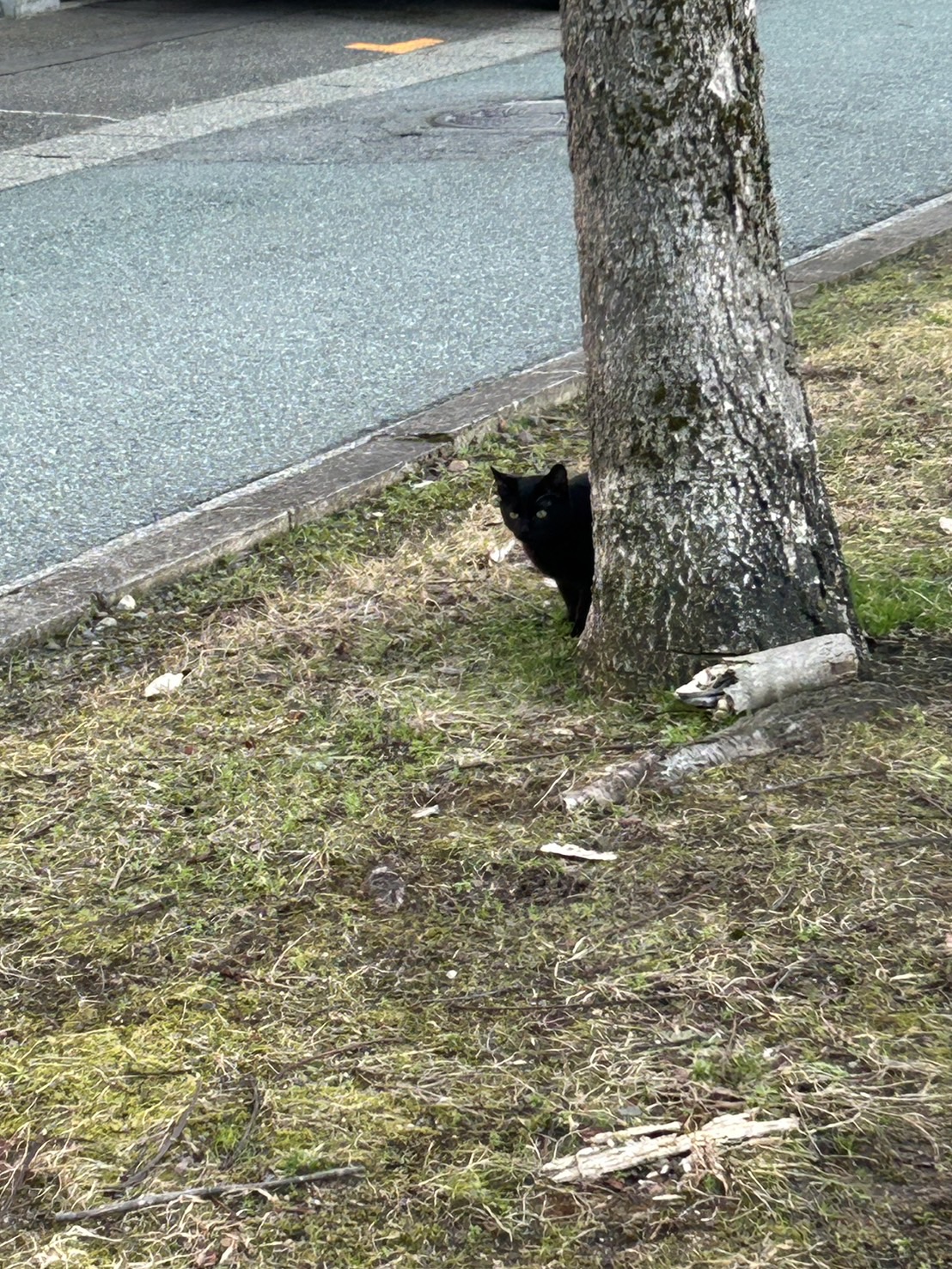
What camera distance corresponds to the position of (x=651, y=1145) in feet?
7.59

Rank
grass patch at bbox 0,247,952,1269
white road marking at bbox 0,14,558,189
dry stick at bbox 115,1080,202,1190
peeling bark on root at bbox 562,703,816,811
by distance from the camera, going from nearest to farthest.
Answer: grass patch at bbox 0,247,952,1269, dry stick at bbox 115,1080,202,1190, peeling bark on root at bbox 562,703,816,811, white road marking at bbox 0,14,558,189

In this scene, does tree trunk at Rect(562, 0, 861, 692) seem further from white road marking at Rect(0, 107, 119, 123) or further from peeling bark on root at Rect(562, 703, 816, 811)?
white road marking at Rect(0, 107, 119, 123)

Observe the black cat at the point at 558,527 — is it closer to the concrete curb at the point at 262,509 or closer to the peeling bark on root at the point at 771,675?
the peeling bark on root at the point at 771,675

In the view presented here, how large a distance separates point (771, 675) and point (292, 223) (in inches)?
215

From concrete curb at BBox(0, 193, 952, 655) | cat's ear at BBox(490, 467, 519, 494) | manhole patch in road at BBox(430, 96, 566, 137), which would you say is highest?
manhole patch in road at BBox(430, 96, 566, 137)

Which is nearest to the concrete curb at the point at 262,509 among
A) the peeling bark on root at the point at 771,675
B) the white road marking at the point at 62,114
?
the peeling bark on root at the point at 771,675

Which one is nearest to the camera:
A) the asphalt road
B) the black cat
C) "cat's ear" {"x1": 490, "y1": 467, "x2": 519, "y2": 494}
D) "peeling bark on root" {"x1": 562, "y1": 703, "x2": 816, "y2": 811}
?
"peeling bark on root" {"x1": 562, "y1": 703, "x2": 816, "y2": 811}

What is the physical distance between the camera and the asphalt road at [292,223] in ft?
18.3

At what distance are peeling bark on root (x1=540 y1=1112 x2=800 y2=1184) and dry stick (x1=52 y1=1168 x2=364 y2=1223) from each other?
1.05 ft

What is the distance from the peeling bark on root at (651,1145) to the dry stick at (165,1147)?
1.91ft

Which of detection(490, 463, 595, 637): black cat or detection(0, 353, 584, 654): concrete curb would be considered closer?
detection(490, 463, 595, 637): black cat

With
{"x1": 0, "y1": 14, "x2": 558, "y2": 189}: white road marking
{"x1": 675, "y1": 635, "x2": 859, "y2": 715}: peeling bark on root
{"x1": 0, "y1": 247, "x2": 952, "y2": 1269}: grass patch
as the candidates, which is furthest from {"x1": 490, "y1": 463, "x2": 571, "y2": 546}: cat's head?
{"x1": 0, "y1": 14, "x2": 558, "y2": 189}: white road marking

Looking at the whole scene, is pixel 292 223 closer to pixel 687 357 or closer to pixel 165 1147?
pixel 687 357

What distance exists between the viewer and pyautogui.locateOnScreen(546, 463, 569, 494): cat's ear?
4078 millimetres
